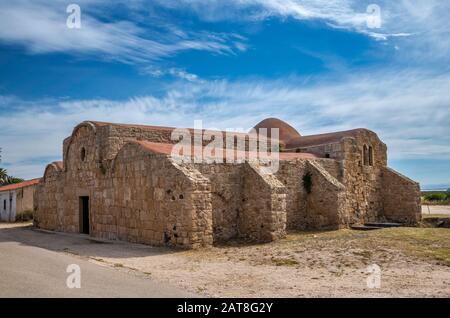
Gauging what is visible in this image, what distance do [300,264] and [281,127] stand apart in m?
16.1

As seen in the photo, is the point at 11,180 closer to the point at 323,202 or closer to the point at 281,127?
the point at 281,127

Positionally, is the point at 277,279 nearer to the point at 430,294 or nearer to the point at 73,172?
the point at 430,294

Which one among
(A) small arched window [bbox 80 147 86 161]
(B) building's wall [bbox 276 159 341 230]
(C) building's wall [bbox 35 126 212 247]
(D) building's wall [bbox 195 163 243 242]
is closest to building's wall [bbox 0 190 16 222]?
(C) building's wall [bbox 35 126 212 247]

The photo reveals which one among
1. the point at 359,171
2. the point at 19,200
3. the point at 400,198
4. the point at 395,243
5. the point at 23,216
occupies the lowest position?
the point at 23,216

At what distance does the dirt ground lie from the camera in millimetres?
6691

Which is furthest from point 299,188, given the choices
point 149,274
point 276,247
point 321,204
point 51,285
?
point 51,285

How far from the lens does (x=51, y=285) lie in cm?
636

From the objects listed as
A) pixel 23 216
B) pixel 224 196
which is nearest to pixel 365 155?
pixel 224 196

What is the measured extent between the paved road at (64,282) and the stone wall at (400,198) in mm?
15569

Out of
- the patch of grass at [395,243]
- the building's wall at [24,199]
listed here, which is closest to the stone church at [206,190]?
the patch of grass at [395,243]

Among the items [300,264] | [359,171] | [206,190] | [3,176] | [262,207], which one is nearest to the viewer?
[300,264]

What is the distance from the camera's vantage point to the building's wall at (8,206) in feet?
92.1

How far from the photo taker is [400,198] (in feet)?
65.3

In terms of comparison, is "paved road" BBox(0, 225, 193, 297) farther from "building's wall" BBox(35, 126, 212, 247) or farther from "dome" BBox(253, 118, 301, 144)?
"dome" BBox(253, 118, 301, 144)
